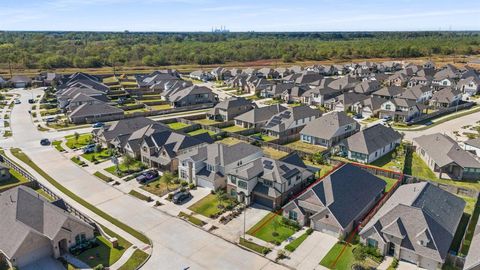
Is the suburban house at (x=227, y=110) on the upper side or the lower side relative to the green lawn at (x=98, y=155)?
upper

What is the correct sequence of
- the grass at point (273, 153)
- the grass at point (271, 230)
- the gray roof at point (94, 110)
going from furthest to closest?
the gray roof at point (94, 110) → the grass at point (273, 153) → the grass at point (271, 230)

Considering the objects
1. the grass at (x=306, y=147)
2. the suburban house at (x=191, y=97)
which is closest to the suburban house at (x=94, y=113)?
the suburban house at (x=191, y=97)

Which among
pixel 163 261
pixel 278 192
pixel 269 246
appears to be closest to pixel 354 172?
pixel 278 192

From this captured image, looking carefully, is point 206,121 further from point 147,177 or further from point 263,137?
point 147,177

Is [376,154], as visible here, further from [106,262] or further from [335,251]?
[106,262]

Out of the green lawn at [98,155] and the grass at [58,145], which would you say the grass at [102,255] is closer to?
the green lawn at [98,155]

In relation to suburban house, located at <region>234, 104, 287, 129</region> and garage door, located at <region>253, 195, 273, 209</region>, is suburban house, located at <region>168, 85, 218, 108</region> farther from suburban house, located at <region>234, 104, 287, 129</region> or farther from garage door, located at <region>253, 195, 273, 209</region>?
garage door, located at <region>253, 195, 273, 209</region>

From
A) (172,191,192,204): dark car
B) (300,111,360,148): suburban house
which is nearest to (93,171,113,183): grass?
(172,191,192,204): dark car

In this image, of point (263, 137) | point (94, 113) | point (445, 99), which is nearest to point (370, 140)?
point (263, 137)
